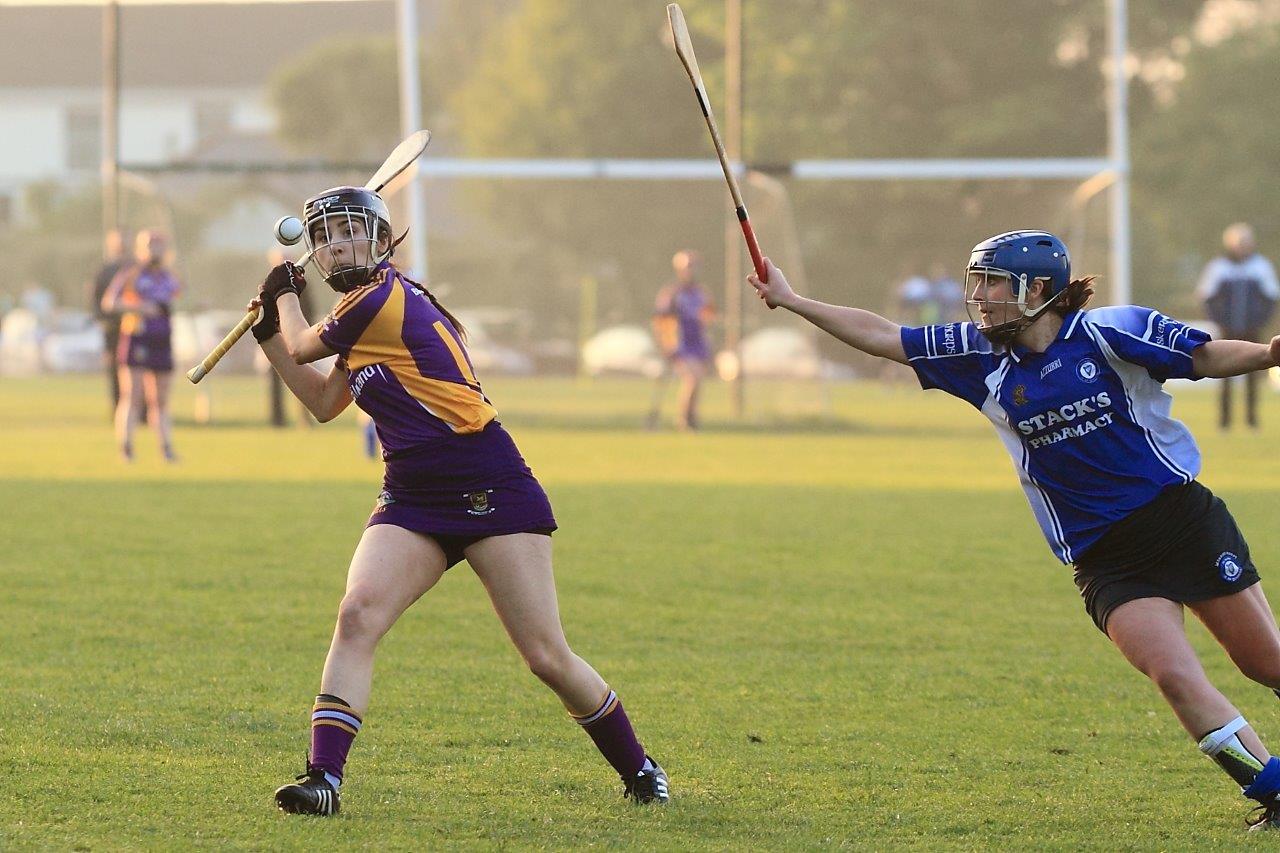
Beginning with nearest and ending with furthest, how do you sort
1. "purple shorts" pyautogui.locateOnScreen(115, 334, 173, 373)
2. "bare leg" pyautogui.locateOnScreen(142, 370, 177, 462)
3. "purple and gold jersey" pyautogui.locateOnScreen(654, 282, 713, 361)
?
"purple shorts" pyautogui.locateOnScreen(115, 334, 173, 373), "bare leg" pyautogui.locateOnScreen(142, 370, 177, 462), "purple and gold jersey" pyautogui.locateOnScreen(654, 282, 713, 361)

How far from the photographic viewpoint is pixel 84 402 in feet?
96.8

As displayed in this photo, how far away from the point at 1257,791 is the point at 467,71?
28848 millimetres

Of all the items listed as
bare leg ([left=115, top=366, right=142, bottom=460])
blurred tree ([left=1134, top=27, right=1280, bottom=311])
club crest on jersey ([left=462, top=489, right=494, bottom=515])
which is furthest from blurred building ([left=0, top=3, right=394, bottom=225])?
club crest on jersey ([left=462, top=489, right=494, bottom=515])

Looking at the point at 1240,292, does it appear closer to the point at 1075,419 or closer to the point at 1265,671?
the point at 1265,671

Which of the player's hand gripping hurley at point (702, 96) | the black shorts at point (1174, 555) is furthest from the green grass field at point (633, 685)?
the player's hand gripping hurley at point (702, 96)

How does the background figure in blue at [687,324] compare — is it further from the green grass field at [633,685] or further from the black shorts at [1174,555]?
the black shorts at [1174,555]

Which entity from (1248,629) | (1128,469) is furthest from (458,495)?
(1248,629)

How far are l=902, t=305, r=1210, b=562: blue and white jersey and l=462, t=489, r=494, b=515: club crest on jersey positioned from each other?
1.43m

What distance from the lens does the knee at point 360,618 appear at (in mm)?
5328

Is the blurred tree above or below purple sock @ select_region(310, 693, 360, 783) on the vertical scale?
above

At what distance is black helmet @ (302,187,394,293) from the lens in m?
5.51

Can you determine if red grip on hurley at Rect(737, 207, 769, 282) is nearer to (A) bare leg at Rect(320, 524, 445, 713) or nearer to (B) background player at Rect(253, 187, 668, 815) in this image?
(B) background player at Rect(253, 187, 668, 815)

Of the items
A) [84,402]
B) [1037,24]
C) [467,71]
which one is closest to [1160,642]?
[84,402]

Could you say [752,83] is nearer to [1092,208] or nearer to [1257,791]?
[1092,208]
